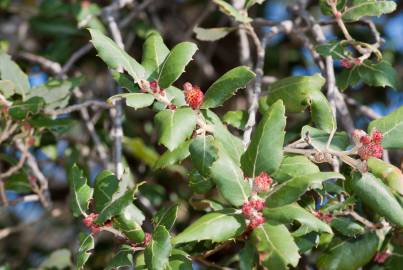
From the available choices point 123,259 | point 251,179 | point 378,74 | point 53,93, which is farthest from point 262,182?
point 53,93

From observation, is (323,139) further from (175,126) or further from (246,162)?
(175,126)

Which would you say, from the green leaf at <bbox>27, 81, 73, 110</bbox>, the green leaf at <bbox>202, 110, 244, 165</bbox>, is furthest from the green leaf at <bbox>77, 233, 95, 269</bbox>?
the green leaf at <bbox>27, 81, 73, 110</bbox>

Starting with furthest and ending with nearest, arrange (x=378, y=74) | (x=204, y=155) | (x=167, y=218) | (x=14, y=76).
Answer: (x=14, y=76)
(x=378, y=74)
(x=167, y=218)
(x=204, y=155)

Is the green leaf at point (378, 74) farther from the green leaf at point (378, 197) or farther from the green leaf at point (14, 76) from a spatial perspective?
the green leaf at point (14, 76)

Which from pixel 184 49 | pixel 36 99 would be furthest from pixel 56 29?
pixel 184 49

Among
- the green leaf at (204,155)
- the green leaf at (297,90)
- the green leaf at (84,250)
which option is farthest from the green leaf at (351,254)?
the green leaf at (84,250)

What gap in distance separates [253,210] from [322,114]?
1.19ft

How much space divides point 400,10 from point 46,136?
1.91 m

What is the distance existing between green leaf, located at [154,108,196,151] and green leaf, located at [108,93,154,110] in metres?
0.04

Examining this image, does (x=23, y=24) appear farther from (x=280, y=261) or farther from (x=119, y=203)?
(x=280, y=261)

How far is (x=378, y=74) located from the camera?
1815 millimetres

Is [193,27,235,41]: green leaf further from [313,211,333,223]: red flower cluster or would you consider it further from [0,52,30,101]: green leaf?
[313,211,333,223]: red flower cluster

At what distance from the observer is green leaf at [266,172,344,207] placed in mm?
1268

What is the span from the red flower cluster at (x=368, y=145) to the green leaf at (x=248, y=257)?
0.31m
